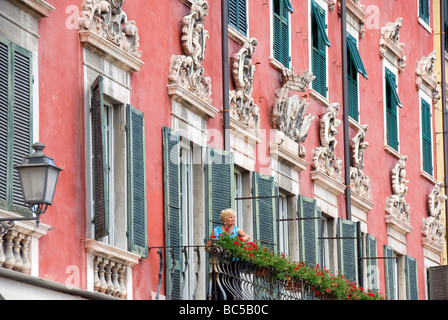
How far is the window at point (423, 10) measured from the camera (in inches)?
1244

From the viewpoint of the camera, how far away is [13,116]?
1459 cm

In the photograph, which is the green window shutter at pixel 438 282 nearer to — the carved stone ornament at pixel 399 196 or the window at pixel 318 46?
the carved stone ornament at pixel 399 196

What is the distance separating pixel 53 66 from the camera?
1566 centimetres

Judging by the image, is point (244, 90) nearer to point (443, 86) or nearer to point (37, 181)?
point (37, 181)

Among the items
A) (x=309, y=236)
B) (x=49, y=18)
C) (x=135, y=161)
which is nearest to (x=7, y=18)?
(x=49, y=18)

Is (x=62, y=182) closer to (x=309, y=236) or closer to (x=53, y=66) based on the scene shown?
(x=53, y=66)

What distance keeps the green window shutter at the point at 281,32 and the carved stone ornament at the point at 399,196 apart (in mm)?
5779

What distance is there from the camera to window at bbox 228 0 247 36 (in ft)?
68.5

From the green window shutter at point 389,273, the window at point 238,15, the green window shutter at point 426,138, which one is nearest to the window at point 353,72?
the green window shutter at point 389,273

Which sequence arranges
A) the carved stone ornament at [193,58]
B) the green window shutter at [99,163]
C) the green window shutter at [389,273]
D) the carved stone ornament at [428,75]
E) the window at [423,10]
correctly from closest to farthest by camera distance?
the green window shutter at [99,163]
the carved stone ornament at [193,58]
the green window shutter at [389,273]
the carved stone ornament at [428,75]
the window at [423,10]

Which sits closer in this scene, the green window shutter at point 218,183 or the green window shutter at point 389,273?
the green window shutter at point 218,183

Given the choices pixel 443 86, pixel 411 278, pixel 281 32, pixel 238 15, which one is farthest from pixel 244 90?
pixel 443 86

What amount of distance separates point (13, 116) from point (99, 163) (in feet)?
5.61

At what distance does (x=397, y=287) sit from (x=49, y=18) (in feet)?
46.7
